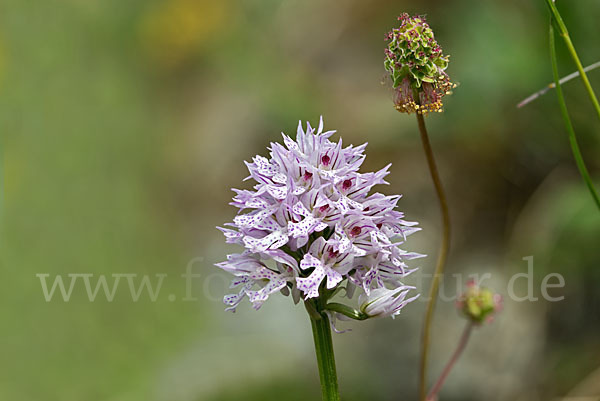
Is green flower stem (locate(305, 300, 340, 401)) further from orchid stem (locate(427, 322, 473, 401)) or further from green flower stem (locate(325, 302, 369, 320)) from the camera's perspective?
orchid stem (locate(427, 322, 473, 401))

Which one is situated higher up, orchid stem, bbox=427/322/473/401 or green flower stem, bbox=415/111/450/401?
green flower stem, bbox=415/111/450/401

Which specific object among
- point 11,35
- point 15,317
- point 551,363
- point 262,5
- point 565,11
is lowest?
point 551,363

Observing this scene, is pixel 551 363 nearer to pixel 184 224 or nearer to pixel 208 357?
pixel 208 357

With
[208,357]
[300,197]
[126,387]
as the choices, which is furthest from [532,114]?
[126,387]

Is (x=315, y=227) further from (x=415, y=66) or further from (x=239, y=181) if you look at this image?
(x=239, y=181)

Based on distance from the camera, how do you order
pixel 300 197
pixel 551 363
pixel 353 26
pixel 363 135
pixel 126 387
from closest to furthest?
pixel 300 197 < pixel 551 363 < pixel 126 387 < pixel 363 135 < pixel 353 26

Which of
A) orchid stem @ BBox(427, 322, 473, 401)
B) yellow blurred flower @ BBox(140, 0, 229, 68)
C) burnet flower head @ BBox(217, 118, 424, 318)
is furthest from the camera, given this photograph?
yellow blurred flower @ BBox(140, 0, 229, 68)

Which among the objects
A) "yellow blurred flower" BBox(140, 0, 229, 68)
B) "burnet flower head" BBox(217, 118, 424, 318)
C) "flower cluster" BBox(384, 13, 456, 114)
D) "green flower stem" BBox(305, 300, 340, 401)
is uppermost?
"yellow blurred flower" BBox(140, 0, 229, 68)

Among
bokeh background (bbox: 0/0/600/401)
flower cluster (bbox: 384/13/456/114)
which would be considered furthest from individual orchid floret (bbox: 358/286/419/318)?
bokeh background (bbox: 0/0/600/401)
